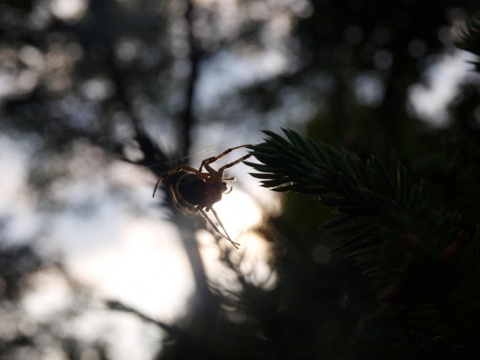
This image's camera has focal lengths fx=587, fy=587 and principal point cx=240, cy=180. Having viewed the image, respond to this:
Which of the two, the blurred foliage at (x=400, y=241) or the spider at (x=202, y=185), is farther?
the spider at (x=202, y=185)

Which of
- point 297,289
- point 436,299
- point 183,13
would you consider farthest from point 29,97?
point 436,299

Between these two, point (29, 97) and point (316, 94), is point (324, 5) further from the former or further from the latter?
point (29, 97)

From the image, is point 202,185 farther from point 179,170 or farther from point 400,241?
point 400,241

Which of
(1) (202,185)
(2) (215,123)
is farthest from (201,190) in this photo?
(2) (215,123)

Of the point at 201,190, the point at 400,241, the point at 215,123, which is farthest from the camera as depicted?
the point at 215,123

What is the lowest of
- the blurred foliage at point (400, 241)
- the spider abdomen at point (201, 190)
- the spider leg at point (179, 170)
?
the blurred foliage at point (400, 241)

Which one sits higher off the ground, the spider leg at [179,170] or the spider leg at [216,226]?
the spider leg at [179,170]

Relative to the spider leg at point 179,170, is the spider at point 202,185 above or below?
below

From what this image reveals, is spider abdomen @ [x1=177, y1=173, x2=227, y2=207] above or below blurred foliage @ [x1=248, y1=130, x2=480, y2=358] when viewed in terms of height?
above

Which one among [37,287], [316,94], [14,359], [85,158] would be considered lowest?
[14,359]

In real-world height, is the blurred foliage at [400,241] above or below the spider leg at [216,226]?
below

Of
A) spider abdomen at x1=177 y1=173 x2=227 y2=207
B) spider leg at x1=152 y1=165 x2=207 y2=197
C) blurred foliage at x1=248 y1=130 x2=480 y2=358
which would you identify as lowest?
blurred foliage at x1=248 y1=130 x2=480 y2=358
